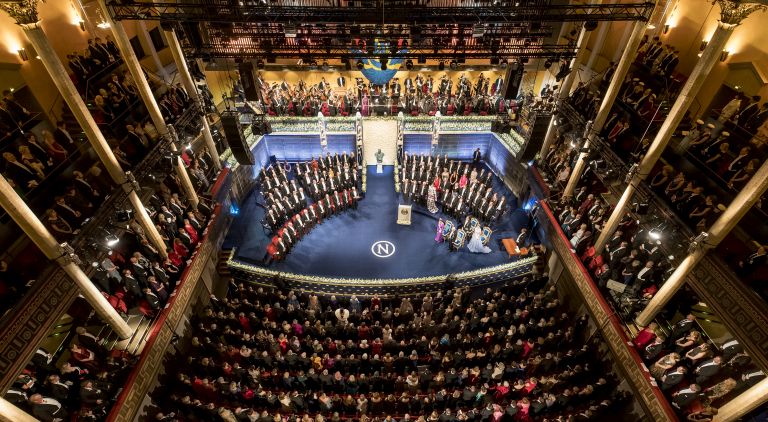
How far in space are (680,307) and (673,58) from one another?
7882 millimetres

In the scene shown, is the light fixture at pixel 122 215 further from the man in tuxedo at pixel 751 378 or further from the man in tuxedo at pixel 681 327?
the man in tuxedo at pixel 751 378

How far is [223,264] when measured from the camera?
40.1ft

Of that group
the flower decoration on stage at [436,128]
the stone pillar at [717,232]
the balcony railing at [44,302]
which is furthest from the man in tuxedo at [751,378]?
the balcony railing at [44,302]

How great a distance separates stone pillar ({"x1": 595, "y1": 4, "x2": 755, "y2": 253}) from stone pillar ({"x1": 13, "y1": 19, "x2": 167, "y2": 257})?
12.3m

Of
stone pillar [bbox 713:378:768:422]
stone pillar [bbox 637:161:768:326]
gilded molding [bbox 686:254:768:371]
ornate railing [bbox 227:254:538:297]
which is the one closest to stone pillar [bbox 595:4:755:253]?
stone pillar [bbox 637:161:768:326]

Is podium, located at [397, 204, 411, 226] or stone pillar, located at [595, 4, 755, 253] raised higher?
podium, located at [397, 204, 411, 226]

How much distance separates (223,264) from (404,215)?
655 centimetres

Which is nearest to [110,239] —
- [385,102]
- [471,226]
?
[471,226]

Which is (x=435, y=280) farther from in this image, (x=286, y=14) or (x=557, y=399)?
(x=286, y=14)

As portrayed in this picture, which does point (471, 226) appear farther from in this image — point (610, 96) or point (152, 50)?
point (152, 50)

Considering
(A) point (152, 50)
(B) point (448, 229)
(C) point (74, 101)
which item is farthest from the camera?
(A) point (152, 50)

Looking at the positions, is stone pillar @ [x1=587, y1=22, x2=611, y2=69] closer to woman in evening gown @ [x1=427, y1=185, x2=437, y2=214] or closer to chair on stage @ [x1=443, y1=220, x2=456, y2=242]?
woman in evening gown @ [x1=427, y1=185, x2=437, y2=214]

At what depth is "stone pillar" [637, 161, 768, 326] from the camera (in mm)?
6266

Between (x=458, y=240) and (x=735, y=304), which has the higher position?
(x=458, y=240)
